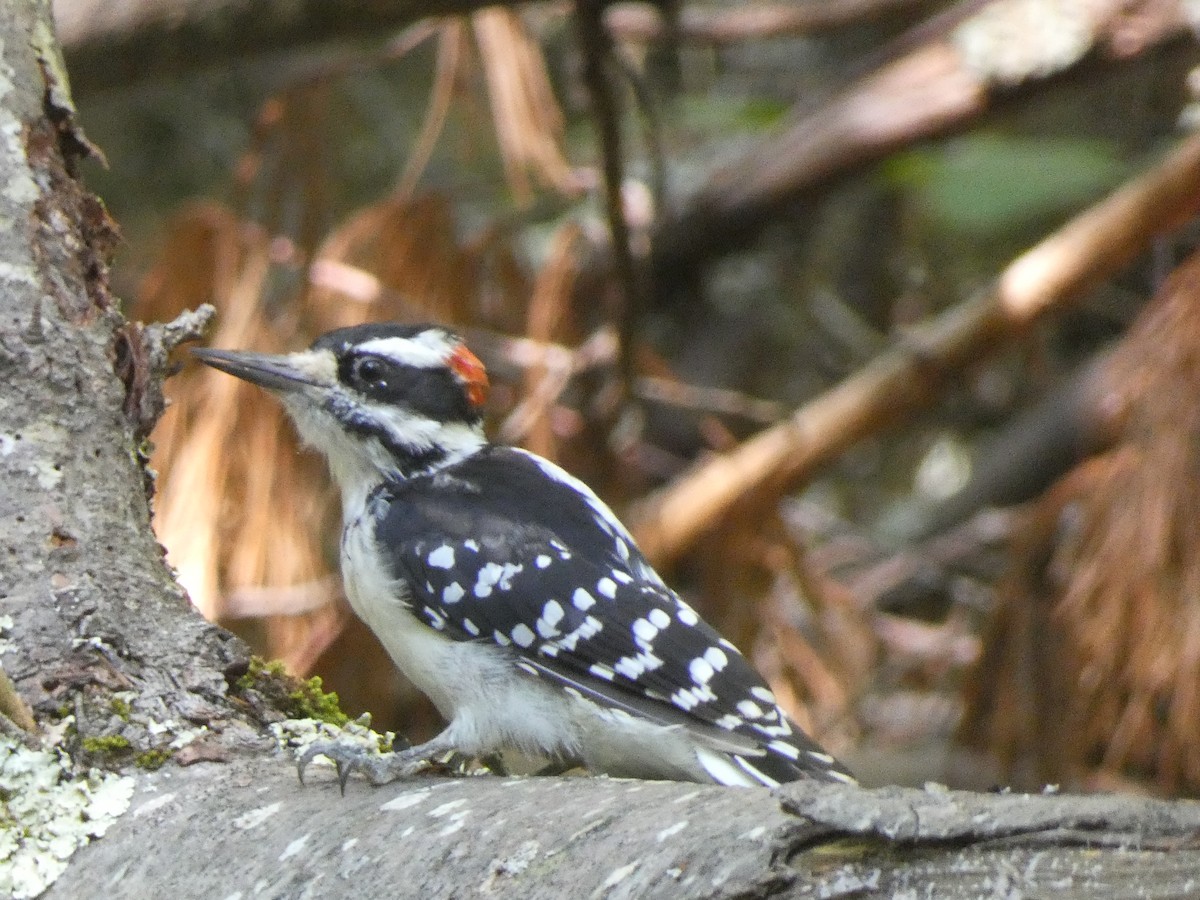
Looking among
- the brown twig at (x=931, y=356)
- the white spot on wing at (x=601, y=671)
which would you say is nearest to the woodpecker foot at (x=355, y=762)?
the white spot on wing at (x=601, y=671)

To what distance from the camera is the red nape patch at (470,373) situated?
275 centimetres

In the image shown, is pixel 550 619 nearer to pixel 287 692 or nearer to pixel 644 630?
pixel 644 630

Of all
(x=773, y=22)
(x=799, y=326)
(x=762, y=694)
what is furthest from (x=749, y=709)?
(x=799, y=326)

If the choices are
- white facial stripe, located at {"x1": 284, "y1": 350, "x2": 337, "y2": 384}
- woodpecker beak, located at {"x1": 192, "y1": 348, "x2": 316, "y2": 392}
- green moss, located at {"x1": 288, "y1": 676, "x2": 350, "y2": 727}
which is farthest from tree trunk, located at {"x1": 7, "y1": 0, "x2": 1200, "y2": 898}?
white facial stripe, located at {"x1": 284, "y1": 350, "x2": 337, "y2": 384}

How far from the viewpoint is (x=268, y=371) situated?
259 cm

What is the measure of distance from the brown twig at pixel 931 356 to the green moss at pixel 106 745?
2.38m

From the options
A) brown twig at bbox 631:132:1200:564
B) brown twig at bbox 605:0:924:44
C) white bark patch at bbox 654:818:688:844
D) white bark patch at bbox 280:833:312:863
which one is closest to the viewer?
white bark patch at bbox 654:818:688:844

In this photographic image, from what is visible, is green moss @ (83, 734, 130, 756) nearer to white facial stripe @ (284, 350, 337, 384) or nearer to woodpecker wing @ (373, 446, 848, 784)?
woodpecker wing @ (373, 446, 848, 784)

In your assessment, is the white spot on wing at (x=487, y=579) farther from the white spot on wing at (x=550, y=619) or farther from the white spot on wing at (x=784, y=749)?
the white spot on wing at (x=784, y=749)

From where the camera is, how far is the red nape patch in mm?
2748

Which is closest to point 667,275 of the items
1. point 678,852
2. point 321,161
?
point 321,161

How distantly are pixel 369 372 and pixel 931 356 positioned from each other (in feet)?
6.16

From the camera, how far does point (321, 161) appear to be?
4.23 metres

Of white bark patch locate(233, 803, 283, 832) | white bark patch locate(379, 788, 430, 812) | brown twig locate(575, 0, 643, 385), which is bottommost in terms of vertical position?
white bark patch locate(379, 788, 430, 812)
